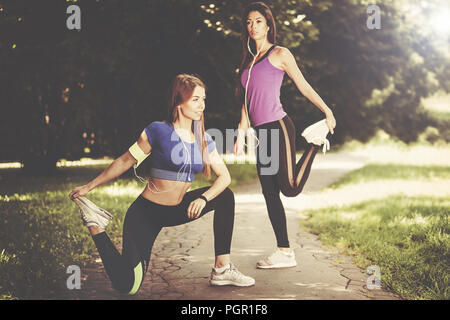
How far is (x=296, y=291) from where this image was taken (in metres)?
3.96

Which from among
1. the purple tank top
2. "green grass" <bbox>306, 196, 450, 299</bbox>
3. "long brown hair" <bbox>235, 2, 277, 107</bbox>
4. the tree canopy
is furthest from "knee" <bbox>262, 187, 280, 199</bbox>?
"green grass" <bbox>306, 196, 450, 299</bbox>

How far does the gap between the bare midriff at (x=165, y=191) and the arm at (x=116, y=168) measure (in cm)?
25

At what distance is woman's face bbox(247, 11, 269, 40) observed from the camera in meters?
3.87

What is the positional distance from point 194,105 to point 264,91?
717 mm

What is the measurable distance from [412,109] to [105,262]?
79.7 feet

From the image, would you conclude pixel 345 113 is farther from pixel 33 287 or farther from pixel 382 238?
pixel 33 287

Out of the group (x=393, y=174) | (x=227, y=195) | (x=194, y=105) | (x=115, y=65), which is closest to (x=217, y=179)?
(x=227, y=195)

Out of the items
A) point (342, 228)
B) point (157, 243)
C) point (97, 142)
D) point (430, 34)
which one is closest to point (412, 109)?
point (430, 34)

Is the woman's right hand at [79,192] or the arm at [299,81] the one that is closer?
the woman's right hand at [79,192]

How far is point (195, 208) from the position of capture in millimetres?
3424

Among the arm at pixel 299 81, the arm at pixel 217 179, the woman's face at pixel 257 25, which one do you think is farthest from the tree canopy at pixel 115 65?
the arm at pixel 217 179

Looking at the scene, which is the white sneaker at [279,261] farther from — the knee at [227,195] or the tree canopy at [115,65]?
the tree canopy at [115,65]

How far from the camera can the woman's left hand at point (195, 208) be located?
11.2 ft

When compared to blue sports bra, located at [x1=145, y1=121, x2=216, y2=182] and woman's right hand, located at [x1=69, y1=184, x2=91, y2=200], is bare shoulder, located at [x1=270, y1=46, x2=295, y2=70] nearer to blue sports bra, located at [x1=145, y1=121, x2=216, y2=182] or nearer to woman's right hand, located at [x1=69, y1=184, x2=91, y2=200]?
blue sports bra, located at [x1=145, y1=121, x2=216, y2=182]
